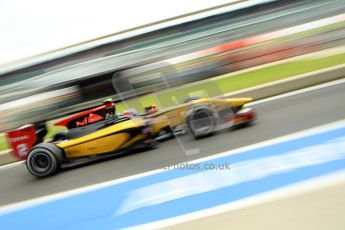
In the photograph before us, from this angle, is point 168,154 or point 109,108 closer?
point 168,154

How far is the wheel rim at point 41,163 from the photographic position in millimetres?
4477

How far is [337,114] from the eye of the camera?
4527 mm

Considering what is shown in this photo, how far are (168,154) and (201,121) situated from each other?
1.64 ft

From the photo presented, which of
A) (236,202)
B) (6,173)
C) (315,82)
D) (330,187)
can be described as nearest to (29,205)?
(6,173)

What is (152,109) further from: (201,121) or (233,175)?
(233,175)

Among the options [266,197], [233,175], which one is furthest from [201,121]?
[266,197]

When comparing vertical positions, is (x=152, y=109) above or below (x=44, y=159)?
above

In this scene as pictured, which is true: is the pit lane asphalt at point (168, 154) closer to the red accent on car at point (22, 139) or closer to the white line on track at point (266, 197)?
the red accent on car at point (22, 139)

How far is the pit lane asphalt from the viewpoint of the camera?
4.21 m

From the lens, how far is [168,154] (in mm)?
4387

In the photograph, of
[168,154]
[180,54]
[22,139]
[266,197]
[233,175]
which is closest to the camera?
[266,197]

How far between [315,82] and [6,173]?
15.0 ft

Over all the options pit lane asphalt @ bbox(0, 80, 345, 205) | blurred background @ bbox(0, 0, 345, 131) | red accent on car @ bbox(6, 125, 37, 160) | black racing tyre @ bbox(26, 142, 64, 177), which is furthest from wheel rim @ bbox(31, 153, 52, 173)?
blurred background @ bbox(0, 0, 345, 131)

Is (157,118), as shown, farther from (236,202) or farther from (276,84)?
(276,84)
